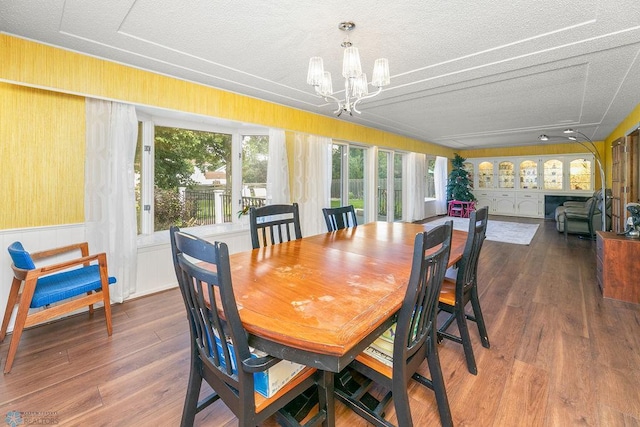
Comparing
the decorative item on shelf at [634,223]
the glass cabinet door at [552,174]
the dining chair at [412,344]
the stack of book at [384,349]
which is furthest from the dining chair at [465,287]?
the glass cabinet door at [552,174]

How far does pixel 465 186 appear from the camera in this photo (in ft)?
29.3

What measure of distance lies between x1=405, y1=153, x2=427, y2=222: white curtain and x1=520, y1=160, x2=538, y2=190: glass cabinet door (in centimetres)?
370

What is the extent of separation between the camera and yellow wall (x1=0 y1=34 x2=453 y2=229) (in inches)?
86.7

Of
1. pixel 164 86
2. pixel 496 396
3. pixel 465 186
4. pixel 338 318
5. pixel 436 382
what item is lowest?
pixel 496 396

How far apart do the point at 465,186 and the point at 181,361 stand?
908 centimetres

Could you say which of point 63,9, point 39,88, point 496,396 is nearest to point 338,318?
point 496,396

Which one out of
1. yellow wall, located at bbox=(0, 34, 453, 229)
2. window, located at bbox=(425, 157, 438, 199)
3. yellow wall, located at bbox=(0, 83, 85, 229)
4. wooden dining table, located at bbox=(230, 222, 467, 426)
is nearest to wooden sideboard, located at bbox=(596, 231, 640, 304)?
wooden dining table, located at bbox=(230, 222, 467, 426)

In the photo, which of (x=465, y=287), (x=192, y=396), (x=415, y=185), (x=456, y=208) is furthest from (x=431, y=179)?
(x=192, y=396)

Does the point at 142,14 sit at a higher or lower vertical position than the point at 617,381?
higher

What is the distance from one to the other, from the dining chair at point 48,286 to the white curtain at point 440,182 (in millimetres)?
8879

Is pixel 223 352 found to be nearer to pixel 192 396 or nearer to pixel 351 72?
pixel 192 396

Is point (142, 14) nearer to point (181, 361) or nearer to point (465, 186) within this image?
point (181, 361)

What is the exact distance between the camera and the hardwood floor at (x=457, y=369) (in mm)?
1509

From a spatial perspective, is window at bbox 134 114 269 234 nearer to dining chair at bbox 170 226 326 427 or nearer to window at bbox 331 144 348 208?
window at bbox 331 144 348 208
